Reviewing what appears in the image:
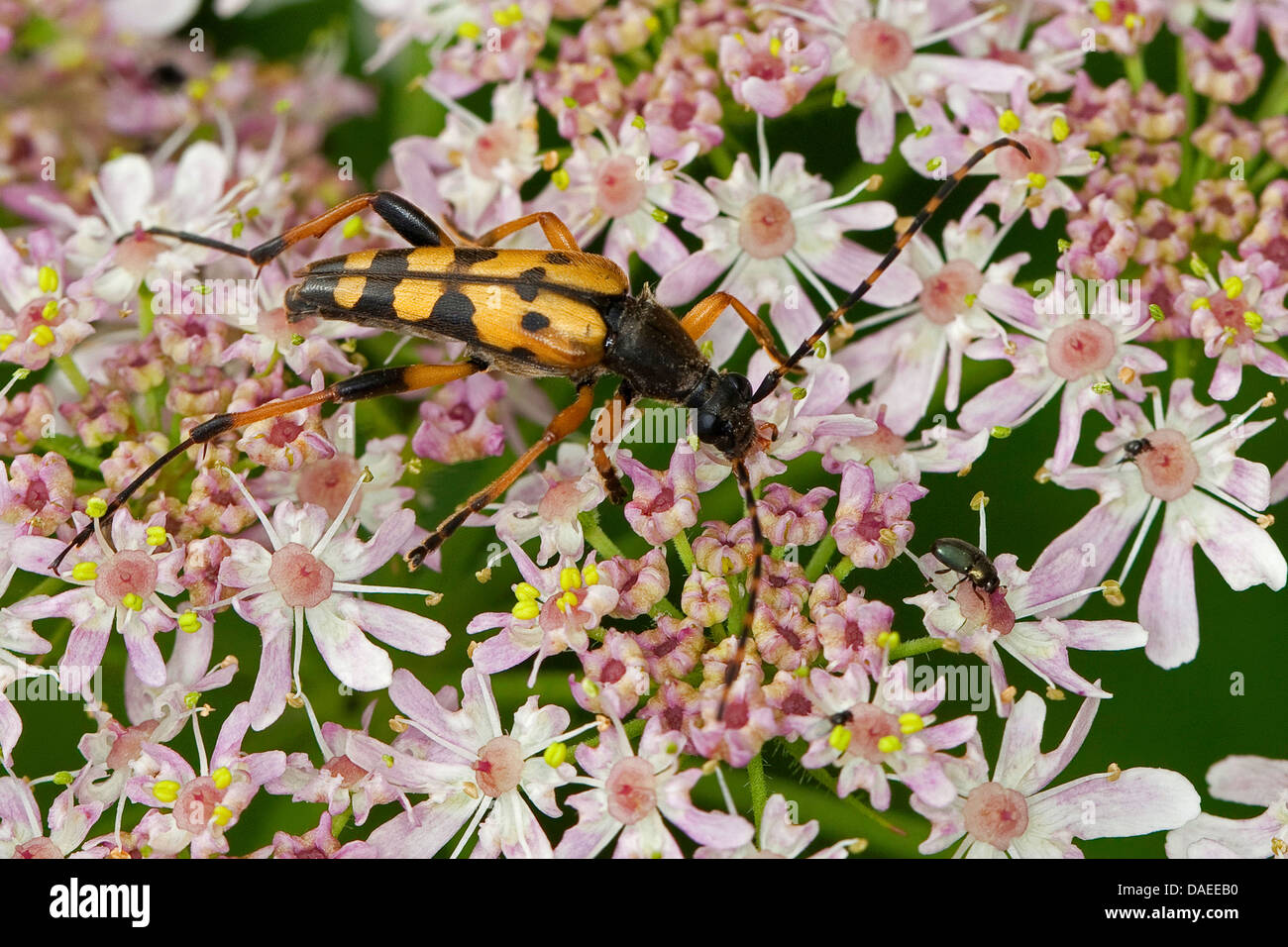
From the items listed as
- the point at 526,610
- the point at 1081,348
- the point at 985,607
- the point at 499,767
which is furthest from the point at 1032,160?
the point at 499,767

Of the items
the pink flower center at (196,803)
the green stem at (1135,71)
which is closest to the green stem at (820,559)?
the pink flower center at (196,803)

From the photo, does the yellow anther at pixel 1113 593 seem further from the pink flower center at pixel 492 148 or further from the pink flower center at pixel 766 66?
the pink flower center at pixel 492 148

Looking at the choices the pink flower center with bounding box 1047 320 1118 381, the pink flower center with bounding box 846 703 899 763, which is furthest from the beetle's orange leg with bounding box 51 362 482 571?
the pink flower center with bounding box 1047 320 1118 381

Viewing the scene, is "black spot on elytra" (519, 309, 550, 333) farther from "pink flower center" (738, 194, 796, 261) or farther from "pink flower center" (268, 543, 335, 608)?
"pink flower center" (268, 543, 335, 608)

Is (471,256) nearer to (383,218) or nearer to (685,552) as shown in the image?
(383,218)
